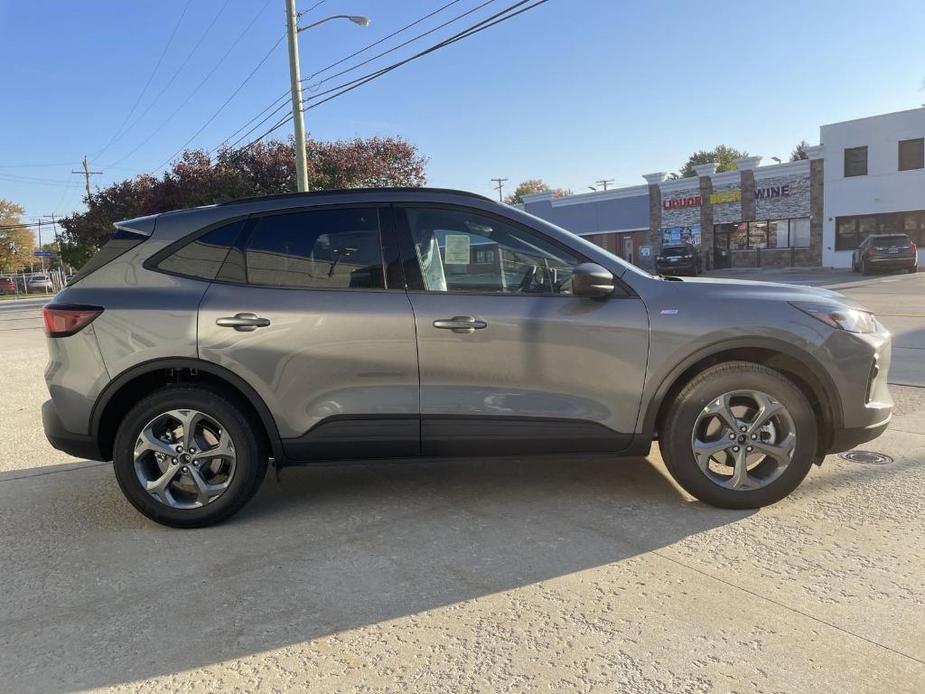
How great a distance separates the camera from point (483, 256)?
3.77 m

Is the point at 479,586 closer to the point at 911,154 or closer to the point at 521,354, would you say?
the point at 521,354

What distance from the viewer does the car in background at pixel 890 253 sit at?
26312 mm

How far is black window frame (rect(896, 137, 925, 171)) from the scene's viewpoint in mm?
30219

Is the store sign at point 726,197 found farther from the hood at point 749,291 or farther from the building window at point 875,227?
the hood at point 749,291

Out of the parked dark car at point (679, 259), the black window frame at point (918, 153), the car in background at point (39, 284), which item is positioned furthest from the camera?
the car in background at point (39, 284)

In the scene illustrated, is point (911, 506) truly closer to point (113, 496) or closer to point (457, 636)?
point (457, 636)

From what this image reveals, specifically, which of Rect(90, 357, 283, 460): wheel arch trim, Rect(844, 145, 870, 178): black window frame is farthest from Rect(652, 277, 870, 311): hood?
Rect(844, 145, 870, 178): black window frame

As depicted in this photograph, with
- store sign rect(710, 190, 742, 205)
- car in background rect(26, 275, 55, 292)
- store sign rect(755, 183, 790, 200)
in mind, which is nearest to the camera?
store sign rect(755, 183, 790, 200)

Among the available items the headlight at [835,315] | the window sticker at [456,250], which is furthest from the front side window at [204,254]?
the headlight at [835,315]

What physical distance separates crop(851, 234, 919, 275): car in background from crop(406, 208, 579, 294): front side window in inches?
1088

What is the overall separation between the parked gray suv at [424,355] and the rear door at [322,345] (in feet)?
0.04

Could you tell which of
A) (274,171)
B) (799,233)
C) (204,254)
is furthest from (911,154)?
(204,254)

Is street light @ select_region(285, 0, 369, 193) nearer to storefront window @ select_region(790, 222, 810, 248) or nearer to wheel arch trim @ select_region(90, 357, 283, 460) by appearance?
wheel arch trim @ select_region(90, 357, 283, 460)

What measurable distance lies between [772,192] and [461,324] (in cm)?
3547
